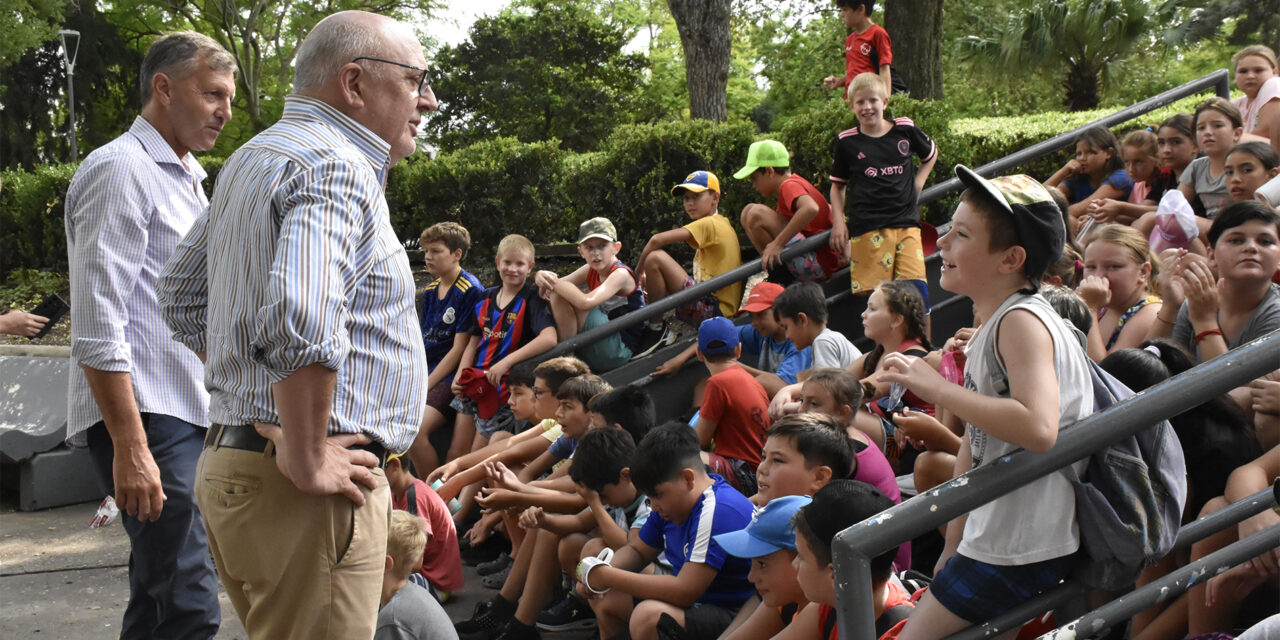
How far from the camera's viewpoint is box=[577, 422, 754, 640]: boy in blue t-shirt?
4.18 meters

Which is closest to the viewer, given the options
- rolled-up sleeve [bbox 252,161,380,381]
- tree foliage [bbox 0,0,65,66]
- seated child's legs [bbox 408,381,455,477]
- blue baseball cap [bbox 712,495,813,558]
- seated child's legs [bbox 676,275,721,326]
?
rolled-up sleeve [bbox 252,161,380,381]

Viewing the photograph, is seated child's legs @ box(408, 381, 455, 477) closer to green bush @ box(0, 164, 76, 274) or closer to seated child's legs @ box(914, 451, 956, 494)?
seated child's legs @ box(914, 451, 956, 494)

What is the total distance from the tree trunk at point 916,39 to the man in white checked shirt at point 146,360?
1006cm

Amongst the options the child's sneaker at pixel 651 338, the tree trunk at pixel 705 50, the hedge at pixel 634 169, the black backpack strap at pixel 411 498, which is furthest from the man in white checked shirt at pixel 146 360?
the tree trunk at pixel 705 50

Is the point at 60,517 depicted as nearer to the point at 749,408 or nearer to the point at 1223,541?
the point at 749,408

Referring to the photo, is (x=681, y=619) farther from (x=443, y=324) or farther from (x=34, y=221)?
(x=34, y=221)

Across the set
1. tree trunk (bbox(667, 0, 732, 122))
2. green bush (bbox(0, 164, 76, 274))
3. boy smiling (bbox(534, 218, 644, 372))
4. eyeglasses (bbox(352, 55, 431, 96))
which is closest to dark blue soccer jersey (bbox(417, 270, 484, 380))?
boy smiling (bbox(534, 218, 644, 372))

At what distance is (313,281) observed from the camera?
85.3 inches

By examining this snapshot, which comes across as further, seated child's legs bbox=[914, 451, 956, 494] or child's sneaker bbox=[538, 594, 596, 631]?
child's sneaker bbox=[538, 594, 596, 631]

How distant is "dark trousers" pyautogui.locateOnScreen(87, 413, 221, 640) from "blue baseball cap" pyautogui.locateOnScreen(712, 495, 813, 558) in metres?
1.66

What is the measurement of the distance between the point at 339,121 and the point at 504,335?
14.5 ft

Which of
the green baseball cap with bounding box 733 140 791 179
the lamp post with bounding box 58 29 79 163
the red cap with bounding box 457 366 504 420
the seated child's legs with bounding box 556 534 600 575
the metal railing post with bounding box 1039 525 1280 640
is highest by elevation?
the lamp post with bounding box 58 29 79 163

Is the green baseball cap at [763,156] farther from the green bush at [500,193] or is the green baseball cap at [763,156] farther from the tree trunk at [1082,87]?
the tree trunk at [1082,87]

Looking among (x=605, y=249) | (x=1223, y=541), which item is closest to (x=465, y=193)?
(x=605, y=249)
